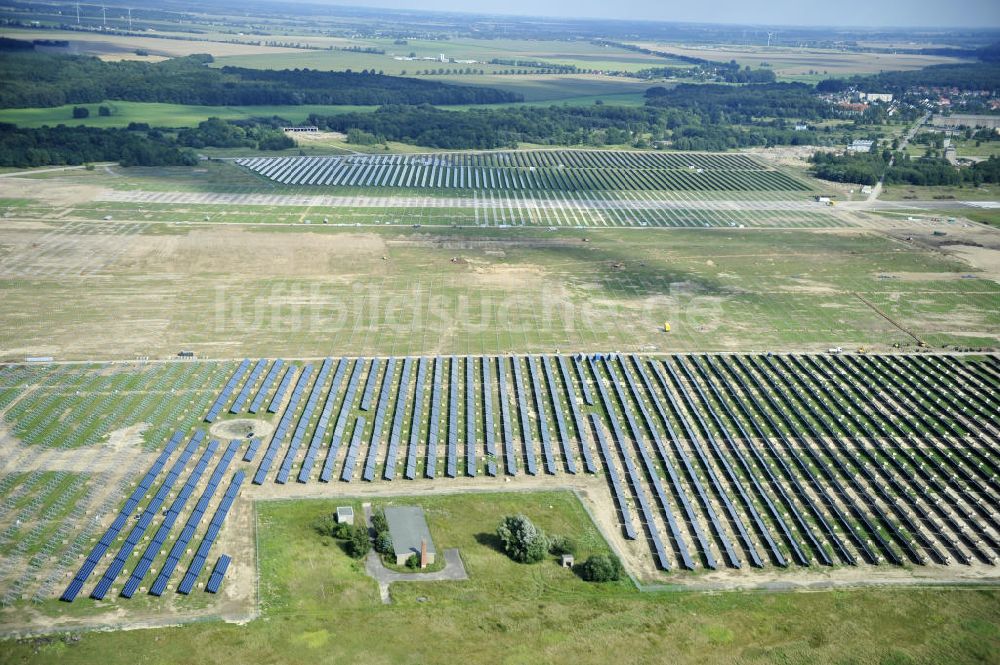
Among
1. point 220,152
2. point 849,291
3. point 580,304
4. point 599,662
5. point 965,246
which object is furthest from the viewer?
point 220,152

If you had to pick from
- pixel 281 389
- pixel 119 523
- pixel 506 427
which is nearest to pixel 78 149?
pixel 281 389

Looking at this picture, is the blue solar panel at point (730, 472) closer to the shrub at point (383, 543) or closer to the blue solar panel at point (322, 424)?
the shrub at point (383, 543)

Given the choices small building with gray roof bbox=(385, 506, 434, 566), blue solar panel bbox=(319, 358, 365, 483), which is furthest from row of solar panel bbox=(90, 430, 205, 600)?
small building with gray roof bbox=(385, 506, 434, 566)

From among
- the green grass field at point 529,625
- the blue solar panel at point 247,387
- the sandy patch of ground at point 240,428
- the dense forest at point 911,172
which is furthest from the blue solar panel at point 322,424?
the dense forest at point 911,172

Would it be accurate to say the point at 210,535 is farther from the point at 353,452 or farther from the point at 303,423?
the point at 303,423

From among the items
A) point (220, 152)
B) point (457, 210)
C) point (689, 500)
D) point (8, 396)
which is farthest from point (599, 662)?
point (220, 152)

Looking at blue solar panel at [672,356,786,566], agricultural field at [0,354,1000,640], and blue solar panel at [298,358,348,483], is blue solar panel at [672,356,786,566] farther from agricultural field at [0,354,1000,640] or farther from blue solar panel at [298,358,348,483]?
blue solar panel at [298,358,348,483]

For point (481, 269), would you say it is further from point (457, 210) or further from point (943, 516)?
point (943, 516)
